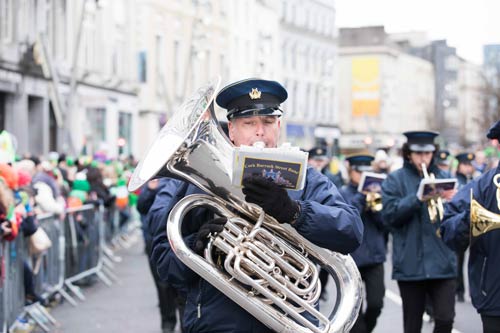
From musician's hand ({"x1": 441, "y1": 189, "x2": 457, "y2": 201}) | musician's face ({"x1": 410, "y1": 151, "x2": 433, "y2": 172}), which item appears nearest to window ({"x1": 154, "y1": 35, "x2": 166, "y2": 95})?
musician's face ({"x1": 410, "y1": 151, "x2": 433, "y2": 172})

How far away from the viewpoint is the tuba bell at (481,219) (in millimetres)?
5238

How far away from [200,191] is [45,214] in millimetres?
7067

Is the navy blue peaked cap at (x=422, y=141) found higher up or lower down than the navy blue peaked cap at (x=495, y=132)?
lower down

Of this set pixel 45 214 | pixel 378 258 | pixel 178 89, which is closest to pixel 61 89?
pixel 178 89

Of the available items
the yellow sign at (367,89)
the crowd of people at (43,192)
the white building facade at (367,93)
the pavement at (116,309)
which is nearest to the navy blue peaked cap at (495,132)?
the crowd of people at (43,192)

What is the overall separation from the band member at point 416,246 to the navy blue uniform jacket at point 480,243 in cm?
139

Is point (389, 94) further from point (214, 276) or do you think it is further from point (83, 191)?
point (214, 276)

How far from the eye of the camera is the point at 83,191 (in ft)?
45.5

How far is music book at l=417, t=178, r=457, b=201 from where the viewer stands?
7.19 meters

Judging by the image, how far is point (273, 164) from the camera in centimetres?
379

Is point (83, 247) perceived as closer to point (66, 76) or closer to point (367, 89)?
point (66, 76)

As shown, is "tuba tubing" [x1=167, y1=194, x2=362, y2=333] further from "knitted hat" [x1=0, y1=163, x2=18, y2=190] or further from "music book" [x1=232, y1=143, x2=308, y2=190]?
"knitted hat" [x1=0, y1=163, x2=18, y2=190]

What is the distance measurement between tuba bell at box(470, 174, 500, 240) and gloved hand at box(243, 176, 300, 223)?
70.2 inches

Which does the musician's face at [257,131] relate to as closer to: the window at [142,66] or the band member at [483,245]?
the band member at [483,245]
